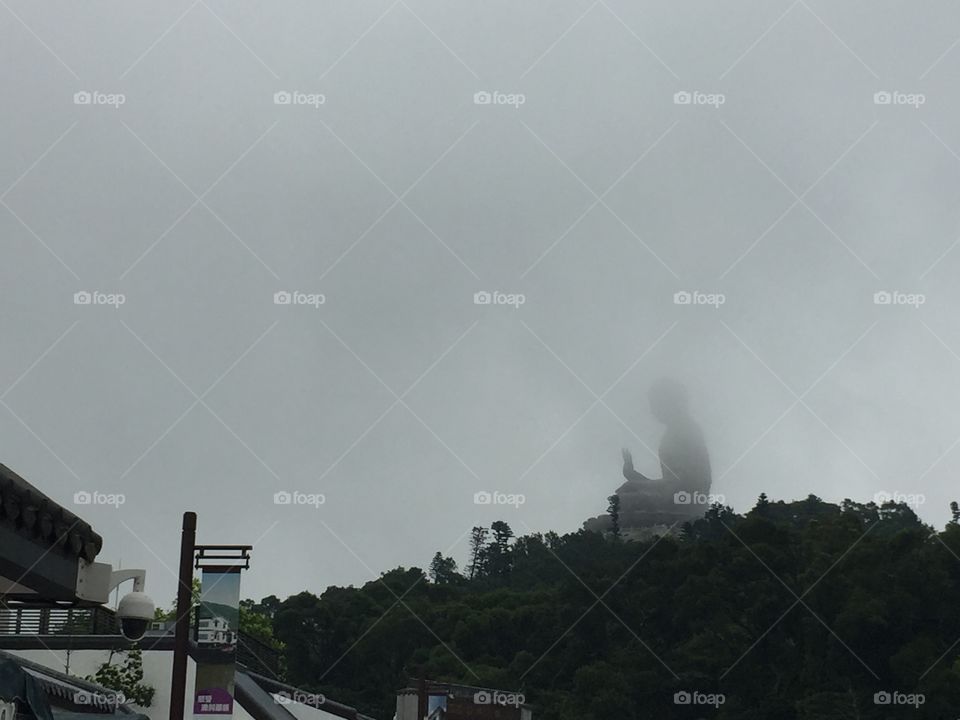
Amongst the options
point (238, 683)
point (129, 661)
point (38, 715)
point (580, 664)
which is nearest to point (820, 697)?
point (580, 664)

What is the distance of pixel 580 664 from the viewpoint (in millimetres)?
73500

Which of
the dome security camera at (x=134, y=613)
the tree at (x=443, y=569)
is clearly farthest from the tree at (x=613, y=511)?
the dome security camera at (x=134, y=613)

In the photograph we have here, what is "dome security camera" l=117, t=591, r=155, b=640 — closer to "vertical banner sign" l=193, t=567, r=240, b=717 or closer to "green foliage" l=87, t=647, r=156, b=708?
"vertical banner sign" l=193, t=567, r=240, b=717

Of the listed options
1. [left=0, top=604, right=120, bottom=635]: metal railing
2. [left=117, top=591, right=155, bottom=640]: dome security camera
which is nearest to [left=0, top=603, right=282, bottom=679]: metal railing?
[left=0, top=604, right=120, bottom=635]: metal railing

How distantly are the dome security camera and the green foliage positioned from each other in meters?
16.9

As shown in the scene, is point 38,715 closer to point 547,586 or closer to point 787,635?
point 787,635

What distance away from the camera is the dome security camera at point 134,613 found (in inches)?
427

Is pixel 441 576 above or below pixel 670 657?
above

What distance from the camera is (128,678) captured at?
27.2 metres

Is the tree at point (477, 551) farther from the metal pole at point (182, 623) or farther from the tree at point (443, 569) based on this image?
the metal pole at point (182, 623)

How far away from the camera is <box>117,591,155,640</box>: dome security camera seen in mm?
10852

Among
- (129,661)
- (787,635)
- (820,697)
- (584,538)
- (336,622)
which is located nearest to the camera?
(129,661)

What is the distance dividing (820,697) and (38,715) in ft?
197

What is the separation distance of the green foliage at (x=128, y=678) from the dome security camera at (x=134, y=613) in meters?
16.9
